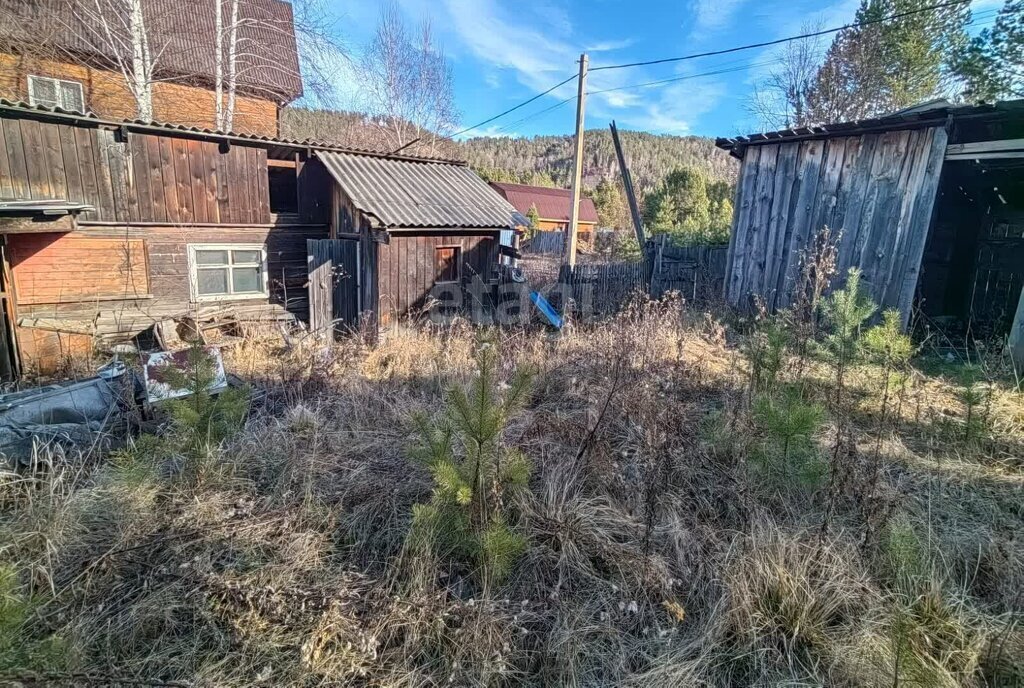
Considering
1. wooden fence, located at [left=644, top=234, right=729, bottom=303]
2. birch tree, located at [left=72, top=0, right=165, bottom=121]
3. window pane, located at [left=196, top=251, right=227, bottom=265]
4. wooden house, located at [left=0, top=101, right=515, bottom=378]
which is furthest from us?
wooden fence, located at [left=644, top=234, right=729, bottom=303]

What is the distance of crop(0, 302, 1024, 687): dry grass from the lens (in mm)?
2064

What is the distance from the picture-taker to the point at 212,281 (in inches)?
352

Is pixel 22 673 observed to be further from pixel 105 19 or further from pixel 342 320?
pixel 105 19

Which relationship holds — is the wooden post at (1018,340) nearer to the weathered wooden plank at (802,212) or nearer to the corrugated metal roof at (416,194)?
the weathered wooden plank at (802,212)

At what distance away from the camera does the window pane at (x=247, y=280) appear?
913 centimetres

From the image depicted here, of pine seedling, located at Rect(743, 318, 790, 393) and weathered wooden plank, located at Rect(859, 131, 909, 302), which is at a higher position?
weathered wooden plank, located at Rect(859, 131, 909, 302)

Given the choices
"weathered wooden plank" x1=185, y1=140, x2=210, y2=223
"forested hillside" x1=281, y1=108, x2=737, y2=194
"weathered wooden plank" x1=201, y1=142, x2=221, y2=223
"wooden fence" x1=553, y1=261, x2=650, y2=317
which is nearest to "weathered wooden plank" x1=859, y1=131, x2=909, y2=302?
"wooden fence" x1=553, y1=261, x2=650, y2=317

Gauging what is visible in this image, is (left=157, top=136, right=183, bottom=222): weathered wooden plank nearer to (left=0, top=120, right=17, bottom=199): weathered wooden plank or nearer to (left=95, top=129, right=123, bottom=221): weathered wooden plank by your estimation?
(left=95, top=129, right=123, bottom=221): weathered wooden plank

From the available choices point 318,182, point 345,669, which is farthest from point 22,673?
point 318,182

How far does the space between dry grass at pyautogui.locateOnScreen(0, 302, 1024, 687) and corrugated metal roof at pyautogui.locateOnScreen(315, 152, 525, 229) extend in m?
5.03

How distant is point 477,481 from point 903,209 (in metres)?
7.38

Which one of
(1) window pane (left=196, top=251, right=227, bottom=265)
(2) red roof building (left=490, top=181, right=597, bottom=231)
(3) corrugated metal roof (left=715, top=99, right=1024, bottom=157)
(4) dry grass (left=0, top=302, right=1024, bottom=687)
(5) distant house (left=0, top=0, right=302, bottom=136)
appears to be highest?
(5) distant house (left=0, top=0, right=302, bottom=136)

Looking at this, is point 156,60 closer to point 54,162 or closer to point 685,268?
point 54,162

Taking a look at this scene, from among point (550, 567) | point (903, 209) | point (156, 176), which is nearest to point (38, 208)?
point (156, 176)
